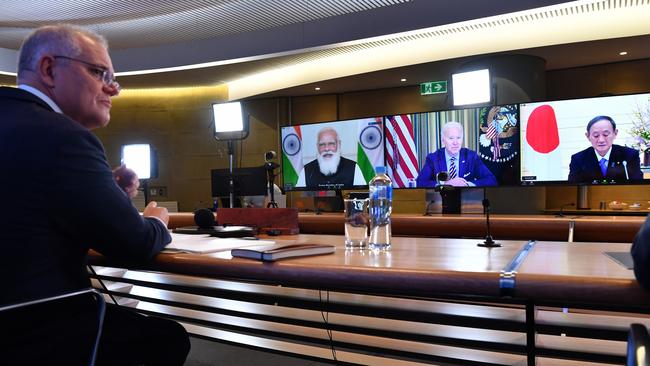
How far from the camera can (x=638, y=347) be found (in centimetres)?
65

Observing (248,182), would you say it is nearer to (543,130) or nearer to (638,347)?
(543,130)

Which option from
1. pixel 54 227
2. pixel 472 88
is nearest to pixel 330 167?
pixel 472 88

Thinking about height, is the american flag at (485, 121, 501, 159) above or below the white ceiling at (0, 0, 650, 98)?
below

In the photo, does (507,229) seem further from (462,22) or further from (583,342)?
(462,22)

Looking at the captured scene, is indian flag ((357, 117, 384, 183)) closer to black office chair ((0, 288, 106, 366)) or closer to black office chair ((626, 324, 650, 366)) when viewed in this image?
black office chair ((0, 288, 106, 366))

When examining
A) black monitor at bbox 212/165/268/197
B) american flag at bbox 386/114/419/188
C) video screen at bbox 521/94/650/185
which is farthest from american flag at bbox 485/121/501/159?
black monitor at bbox 212/165/268/197

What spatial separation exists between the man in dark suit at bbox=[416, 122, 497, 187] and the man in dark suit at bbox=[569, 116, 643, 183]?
0.44 metres

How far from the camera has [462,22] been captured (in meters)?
4.36

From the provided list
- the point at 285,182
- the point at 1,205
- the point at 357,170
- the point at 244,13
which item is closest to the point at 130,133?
the point at 244,13

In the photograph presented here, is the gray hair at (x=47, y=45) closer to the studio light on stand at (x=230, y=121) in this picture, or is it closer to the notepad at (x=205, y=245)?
the notepad at (x=205, y=245)

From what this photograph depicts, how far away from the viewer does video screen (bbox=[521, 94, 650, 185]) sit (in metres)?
2.42

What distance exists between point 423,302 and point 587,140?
154cm

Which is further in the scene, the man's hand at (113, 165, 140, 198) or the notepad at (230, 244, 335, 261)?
the man's hand at (113, 165, 140, 198)

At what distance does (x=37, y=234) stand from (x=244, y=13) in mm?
4447
